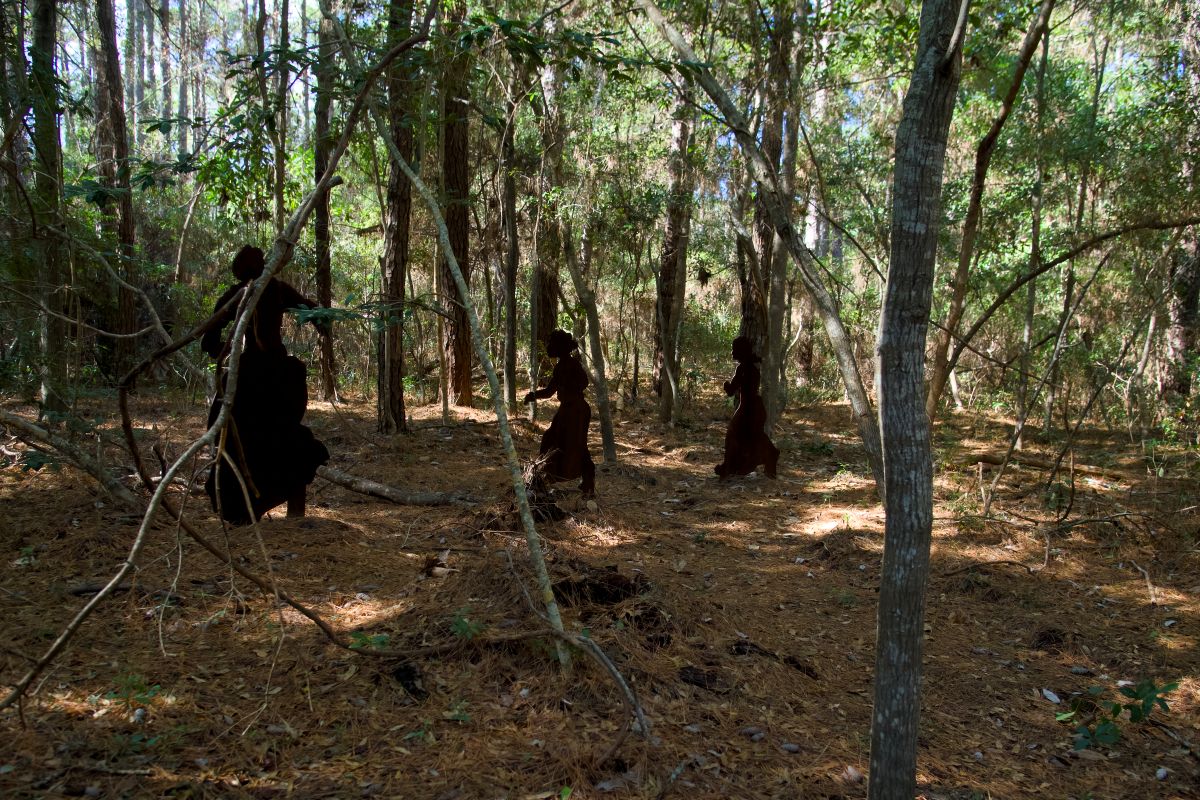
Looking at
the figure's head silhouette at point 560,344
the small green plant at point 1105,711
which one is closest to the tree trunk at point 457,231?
the figure's head silhouette at point 560,344

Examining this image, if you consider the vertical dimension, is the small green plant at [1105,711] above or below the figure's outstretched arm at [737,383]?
below

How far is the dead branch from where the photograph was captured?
282 inches

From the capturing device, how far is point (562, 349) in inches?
306

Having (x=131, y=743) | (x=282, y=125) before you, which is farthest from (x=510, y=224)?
(x=131, y=743)

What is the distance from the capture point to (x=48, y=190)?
6.20 meters

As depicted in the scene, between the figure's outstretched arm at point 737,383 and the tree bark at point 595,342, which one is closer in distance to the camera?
the tree bark at point 595,342

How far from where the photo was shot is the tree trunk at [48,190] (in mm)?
5910

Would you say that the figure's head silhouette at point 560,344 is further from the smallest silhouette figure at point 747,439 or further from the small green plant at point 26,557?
the small green plant at point 26,557

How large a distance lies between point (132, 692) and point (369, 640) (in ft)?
3.69

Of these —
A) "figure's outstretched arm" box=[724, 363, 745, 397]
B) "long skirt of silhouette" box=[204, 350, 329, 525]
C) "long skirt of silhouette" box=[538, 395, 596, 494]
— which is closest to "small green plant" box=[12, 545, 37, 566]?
"long skirt of silhouette" box=[204, 350, 329, 525]

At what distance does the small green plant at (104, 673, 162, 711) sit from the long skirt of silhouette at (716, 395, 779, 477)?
7259 millimetres

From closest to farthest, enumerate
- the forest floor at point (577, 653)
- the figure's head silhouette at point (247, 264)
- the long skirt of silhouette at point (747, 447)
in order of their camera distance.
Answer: the forest floor at point (577, 653)
the figure's head silhouette at point (247, 264)
the long skirt of silhouette at point (747, 447)

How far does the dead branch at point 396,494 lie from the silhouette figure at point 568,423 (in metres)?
1.02

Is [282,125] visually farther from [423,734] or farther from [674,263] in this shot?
[674,263]
